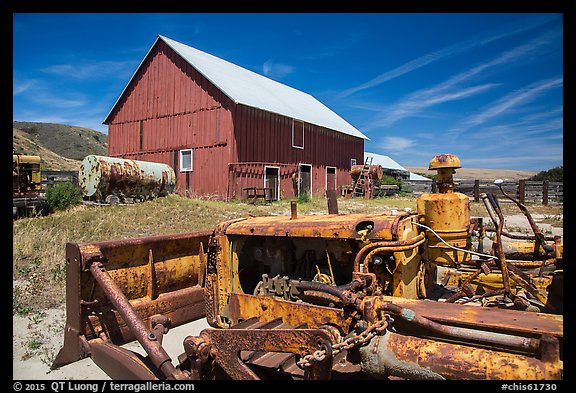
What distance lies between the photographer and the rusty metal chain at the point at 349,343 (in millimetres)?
2176

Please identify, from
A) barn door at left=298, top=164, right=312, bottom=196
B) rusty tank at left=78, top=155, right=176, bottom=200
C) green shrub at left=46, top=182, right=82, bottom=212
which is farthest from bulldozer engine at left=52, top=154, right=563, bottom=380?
barn door at left=298, top=164, right=312, bottom=196

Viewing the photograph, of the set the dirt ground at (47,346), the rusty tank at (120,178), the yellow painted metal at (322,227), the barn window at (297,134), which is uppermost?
the barn window at (297,134)

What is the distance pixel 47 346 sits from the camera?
152 inches

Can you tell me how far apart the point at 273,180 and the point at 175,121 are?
534 cm

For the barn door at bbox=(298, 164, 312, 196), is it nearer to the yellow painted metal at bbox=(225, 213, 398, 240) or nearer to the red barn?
the red barn

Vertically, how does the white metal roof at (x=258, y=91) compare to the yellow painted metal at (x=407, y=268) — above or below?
above

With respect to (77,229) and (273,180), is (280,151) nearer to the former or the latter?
(273,180)

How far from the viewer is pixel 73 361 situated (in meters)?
3.23

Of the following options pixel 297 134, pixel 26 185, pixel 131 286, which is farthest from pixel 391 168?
pixel 131 286

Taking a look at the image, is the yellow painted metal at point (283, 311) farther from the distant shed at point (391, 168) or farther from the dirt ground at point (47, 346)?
the distant shed at point (391, 168)

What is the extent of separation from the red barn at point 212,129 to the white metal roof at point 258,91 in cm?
10

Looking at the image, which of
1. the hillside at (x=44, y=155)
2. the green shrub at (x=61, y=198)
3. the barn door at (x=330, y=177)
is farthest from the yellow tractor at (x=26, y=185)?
the hillside at (x=44, y=155)

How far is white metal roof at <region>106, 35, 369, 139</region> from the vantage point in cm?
1786

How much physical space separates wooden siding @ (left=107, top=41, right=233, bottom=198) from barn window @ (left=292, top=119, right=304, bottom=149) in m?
4.44
